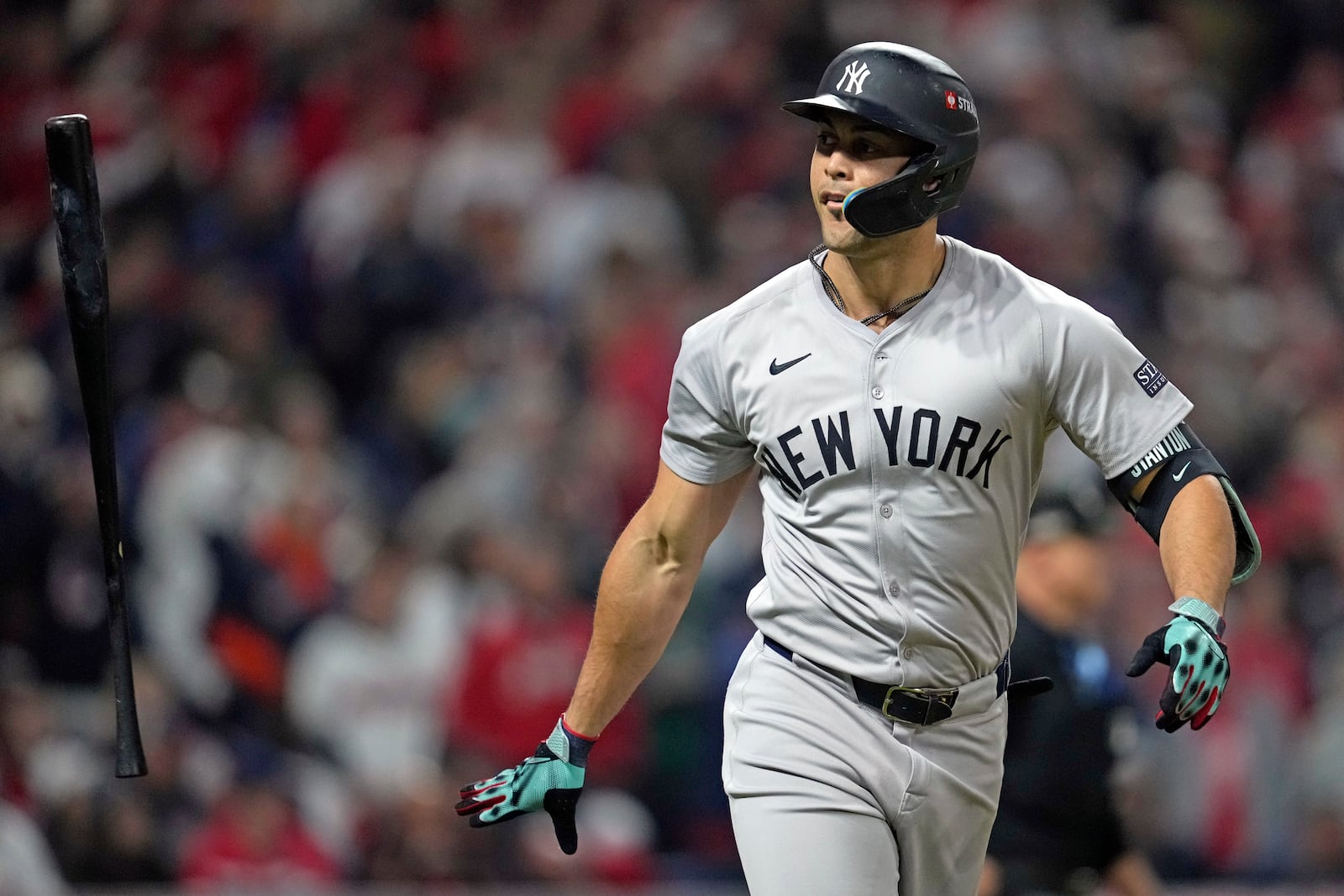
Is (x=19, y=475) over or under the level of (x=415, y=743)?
over

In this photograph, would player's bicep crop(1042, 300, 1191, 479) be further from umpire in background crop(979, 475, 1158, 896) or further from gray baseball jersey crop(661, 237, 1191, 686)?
umpire in background crop(979, 475, 1158, 896)

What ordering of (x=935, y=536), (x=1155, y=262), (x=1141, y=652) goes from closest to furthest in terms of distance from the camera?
(x=1141, y=652) < (x=935, y=536) < (x=1155, y=262)

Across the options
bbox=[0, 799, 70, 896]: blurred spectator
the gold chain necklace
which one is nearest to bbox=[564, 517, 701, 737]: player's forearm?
the gold chain necklace

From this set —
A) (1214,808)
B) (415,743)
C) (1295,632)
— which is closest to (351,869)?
(415,743)

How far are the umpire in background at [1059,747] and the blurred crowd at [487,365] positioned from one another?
88.0 inches

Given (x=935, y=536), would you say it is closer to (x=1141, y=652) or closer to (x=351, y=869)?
(x=1141, y=652)

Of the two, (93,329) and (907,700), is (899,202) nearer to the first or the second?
(907,700)

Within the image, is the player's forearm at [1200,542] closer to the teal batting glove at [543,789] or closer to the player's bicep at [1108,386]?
the player's bicep at [1108,386]

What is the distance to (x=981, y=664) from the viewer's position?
3770mm

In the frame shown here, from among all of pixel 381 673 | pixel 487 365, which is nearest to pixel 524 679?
pixel 381 673

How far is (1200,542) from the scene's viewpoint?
11.4 ft

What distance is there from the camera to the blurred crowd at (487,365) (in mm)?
7738

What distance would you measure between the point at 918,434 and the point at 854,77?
0.71 meters

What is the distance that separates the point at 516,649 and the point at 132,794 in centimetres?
168
